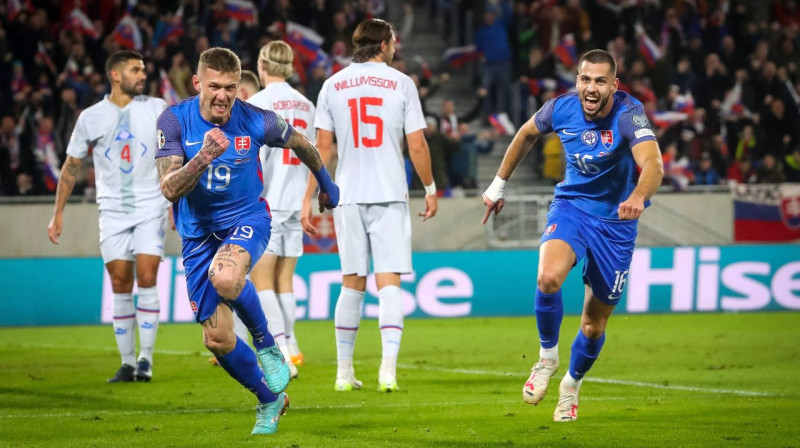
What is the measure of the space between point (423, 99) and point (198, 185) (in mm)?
13532

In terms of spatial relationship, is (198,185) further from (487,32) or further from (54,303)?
(487,32)

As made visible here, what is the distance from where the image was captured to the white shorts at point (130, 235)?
361 inches

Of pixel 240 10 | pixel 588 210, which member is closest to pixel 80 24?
pixel 240 10

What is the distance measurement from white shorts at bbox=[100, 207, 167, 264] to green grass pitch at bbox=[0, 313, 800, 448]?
1.02 m

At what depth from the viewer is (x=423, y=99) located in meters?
19.7

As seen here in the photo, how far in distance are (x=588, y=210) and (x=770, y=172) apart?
13291 mm

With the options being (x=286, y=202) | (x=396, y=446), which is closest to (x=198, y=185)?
(x=396, y=446)

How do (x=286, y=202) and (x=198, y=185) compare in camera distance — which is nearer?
(x=198, y=185)

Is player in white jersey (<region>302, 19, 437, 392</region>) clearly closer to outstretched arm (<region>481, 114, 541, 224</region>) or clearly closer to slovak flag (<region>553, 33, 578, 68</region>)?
outstretched arm (<region>481, 114, 541, 224</region>)

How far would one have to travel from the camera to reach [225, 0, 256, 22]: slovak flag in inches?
805

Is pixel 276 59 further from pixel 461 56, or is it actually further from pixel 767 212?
pixel 461 56

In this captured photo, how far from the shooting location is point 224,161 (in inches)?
249

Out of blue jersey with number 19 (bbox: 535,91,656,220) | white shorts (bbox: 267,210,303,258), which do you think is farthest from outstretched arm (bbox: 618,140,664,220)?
white shorts (bbox: 267,210,303,258)

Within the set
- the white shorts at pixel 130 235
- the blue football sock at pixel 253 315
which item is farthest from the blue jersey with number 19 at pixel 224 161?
the white shorts at pixel 130 235
